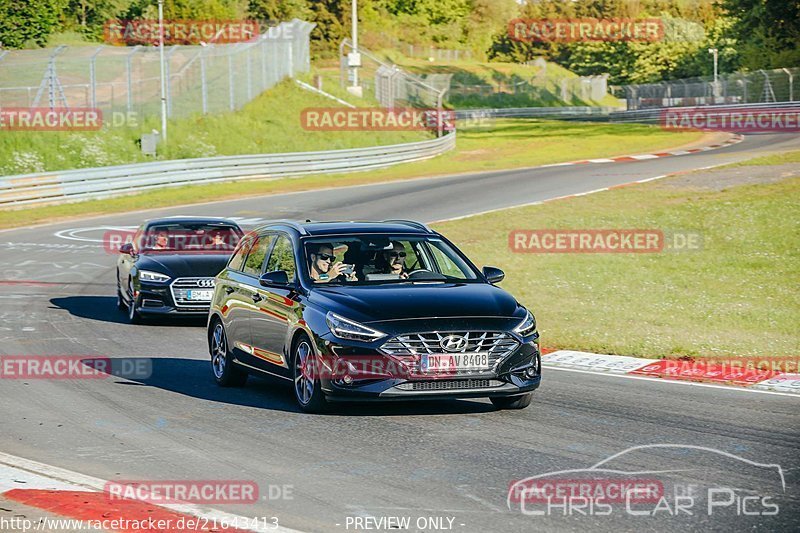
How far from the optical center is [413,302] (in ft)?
33.8

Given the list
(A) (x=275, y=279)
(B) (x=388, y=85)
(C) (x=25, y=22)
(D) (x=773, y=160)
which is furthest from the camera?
(C) (x=25, y=22)

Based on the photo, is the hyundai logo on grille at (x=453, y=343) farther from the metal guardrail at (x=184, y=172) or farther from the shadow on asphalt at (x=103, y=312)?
the metal guardrail at (x=184, y=172)

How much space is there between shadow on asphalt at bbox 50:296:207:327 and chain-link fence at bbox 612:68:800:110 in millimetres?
56250

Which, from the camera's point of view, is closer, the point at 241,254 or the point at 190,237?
the point at 241,254

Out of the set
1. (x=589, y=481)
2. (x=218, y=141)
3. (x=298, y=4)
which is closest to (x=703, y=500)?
(x=589, y=481)

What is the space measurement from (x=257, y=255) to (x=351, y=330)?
2634mm

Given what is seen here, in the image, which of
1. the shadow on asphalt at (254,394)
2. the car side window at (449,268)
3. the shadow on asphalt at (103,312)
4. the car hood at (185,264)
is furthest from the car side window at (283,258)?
the shadow on asphalt at (103,312)

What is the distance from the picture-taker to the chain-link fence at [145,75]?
4509 cm

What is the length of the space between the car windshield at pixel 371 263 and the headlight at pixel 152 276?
670cm

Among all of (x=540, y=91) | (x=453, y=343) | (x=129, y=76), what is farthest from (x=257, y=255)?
(x=540, y=91)

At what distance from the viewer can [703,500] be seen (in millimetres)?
7254

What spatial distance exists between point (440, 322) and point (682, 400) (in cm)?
258

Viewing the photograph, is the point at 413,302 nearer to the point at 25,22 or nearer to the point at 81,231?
the point at 81,231

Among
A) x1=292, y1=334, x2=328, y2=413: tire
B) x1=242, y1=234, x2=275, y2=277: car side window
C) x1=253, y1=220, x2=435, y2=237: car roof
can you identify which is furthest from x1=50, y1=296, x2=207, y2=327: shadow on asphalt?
x1=292, y1=334, x2=328, y2=413: tire
